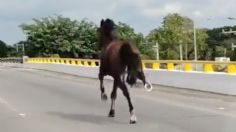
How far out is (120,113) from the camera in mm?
15539

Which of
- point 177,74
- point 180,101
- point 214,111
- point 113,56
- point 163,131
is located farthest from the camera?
point 177,74

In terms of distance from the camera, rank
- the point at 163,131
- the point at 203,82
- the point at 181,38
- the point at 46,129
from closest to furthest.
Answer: the point at 163,131 < the point at 46,129 < the point at 203,82 < the point at 181,38

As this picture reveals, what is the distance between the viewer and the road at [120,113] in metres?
12.8

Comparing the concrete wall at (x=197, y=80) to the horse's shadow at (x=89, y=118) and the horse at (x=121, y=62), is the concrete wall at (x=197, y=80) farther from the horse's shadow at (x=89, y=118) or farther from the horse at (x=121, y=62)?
the horse at (x=121, y=62)

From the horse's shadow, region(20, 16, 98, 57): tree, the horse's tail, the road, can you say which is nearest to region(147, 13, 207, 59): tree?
region(20, 16, 98, 57): tree

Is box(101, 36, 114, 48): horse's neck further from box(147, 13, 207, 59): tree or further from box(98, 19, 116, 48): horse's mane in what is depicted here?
box(147, 13, 207, 59): tree

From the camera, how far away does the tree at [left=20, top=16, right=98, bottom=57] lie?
81625 mm

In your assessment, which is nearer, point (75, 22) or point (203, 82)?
point (203, 82)

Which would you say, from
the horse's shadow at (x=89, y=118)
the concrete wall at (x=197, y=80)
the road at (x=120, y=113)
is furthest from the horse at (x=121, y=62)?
the concrete wall at (x=197, y=80)

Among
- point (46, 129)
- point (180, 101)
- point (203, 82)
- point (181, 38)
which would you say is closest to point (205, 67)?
point (203, 82)

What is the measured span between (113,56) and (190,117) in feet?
7.50

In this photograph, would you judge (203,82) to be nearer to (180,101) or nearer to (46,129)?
(180,101)

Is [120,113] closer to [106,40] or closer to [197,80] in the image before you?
[106,40]

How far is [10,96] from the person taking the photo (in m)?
23.2
